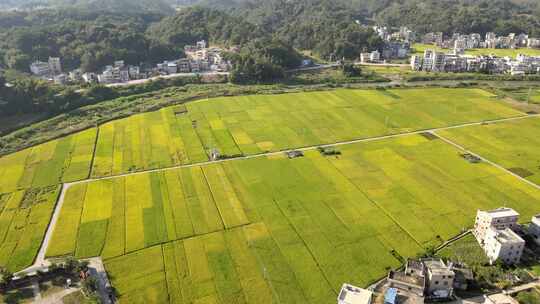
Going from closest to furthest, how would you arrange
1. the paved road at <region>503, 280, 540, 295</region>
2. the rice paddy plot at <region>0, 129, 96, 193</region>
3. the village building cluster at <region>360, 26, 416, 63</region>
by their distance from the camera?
the paved road at <region>503, 280, 540, 295</region> < the rice paddy plot at <region>0, 129, 96, 193</region> < the village building cluster at <region>360, 26, 416, 63</region>

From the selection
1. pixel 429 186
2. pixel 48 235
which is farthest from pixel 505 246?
pixel 48 235

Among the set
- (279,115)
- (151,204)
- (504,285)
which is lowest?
(504,285)

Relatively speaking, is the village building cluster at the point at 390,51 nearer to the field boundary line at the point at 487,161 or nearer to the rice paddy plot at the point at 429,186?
the field boundary line at the point at 487,161

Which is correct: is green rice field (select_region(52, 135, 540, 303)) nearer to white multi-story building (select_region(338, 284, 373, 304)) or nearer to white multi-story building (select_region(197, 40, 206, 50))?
white multi-story building (select_region(338, 284, 373, 304))

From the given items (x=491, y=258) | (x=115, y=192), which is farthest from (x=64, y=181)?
(x=491, y=258)

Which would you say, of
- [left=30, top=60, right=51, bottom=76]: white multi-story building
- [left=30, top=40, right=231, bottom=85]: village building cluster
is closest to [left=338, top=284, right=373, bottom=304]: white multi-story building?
→ [left=30, top=40, right=231, bottom=85]: village building cluster

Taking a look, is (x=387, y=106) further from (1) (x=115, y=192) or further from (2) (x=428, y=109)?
(1) (x=115, y=192)
